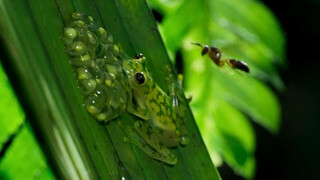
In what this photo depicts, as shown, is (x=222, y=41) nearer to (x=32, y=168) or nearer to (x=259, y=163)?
(x=32, y=168)

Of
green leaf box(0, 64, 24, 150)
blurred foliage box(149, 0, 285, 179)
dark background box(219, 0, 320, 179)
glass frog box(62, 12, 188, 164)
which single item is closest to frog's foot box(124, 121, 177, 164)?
glass frog box(62, 12, 188, 164)

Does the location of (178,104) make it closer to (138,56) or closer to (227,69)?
(138,56)

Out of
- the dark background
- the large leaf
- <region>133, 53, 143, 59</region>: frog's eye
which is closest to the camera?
the large leaf

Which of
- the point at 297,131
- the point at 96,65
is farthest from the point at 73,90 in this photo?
the point at 297,131

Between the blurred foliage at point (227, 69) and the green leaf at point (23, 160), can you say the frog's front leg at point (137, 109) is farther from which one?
the blurred foliage at point (227, 69)

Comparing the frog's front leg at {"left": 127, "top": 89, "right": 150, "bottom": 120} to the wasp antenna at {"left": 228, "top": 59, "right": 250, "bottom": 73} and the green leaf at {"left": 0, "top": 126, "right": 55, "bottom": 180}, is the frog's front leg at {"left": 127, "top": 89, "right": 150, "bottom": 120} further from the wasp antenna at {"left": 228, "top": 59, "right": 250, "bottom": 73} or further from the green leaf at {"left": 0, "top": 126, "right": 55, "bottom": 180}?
the wasp antenna at {"left": 228, "top": 59, "right": 250, "bottom": 73}

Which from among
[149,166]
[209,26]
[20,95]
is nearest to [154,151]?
[149,166]
